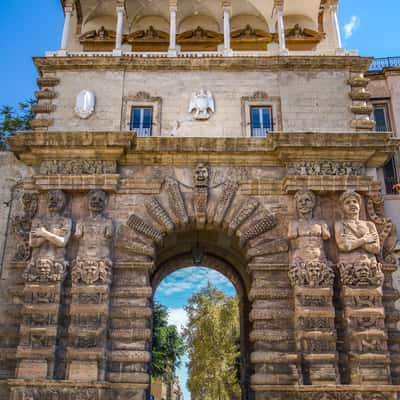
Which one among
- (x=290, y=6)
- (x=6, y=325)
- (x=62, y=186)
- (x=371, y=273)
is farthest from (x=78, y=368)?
(x=290, y=6)

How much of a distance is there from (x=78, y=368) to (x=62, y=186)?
4588 mm

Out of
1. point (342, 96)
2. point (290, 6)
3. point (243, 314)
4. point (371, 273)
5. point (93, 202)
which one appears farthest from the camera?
point (290, 6)

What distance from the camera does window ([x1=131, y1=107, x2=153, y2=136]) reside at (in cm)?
1364

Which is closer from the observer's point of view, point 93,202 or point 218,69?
point 93,202

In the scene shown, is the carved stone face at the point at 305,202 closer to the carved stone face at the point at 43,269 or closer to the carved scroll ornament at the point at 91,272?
the carved scroll ornament at the point at 91,272

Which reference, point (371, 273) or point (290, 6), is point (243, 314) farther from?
point (290, 6)

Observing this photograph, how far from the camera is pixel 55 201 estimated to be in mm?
12125

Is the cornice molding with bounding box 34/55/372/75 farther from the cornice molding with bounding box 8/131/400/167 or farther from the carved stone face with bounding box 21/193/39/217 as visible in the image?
the carved stone face with bounding box 21/193/39/217

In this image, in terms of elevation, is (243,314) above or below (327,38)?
below

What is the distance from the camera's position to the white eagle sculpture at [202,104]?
1355cm

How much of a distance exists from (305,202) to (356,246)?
5.37 ft

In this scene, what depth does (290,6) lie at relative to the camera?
1761cm

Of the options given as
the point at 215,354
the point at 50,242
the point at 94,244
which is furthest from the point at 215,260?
the point at 215,354

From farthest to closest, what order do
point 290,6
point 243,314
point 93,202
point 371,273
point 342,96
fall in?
point 290,6 < point 243,314 < point 342,96 < point 93,202 < point 371,273
